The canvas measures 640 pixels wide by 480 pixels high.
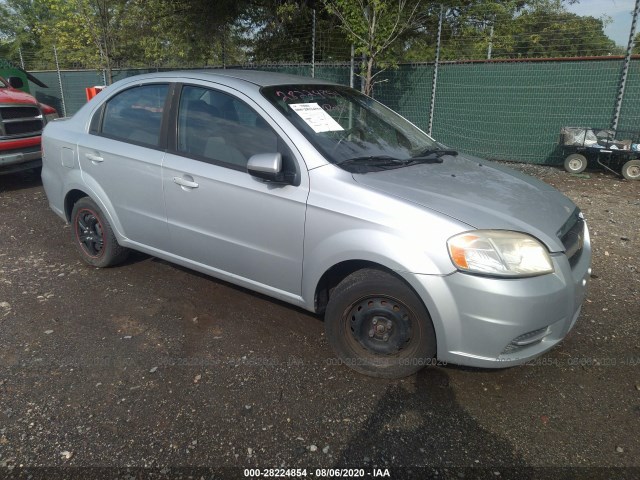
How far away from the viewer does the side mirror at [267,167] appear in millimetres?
2785

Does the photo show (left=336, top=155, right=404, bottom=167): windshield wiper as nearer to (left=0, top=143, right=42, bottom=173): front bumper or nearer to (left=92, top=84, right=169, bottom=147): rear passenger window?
(left=92, top=84, right=169, bottom=147): rear passenger window

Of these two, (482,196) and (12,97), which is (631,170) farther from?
(12,97)

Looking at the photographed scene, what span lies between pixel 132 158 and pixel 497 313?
113 inches

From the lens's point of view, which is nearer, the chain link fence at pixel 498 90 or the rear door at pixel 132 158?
the rear door at pixel 132 158

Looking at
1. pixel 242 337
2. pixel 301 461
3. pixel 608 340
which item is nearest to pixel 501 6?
pixel 608 340

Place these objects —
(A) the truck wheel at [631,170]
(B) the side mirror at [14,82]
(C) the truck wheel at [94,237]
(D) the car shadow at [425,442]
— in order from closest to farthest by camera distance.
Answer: (D) the car shadow at [425,442], (C) the truck wheel at [94,237], (A) the truck wheel at [631,170], (B) the side mirror at [14,82]

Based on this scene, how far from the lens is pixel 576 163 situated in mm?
8430

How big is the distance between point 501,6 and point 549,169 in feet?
19.9

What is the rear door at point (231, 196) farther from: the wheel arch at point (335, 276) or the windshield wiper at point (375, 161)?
the windshield wiper at point (375, 161)

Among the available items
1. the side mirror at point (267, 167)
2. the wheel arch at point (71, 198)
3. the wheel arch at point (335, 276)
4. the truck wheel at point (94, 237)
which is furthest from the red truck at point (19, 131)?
the wheel arch at point (335, 276)

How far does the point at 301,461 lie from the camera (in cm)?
227

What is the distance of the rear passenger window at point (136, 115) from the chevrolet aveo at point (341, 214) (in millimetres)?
14

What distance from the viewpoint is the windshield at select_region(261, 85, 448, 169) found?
304cm

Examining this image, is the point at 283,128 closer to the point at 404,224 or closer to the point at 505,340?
the point at 404,224
